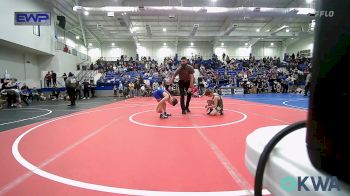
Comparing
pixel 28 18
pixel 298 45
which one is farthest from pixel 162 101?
pixel 298 45

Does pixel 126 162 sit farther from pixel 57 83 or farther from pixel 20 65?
pixel 57 83

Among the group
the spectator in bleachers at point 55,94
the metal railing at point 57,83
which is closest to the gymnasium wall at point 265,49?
the metal railing at point 57,83

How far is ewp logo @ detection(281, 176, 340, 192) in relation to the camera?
46 cm

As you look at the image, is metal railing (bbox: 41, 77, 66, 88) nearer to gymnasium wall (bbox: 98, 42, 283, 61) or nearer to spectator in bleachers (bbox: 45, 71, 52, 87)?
spectator in bleachers (bbox: 45, 71, 52, 87)

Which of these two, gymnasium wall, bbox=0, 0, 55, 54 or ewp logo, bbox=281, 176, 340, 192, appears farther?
gymnasium wall, bbox=0, 0, 55, 54

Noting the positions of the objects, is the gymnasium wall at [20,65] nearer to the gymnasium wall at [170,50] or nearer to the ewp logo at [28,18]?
the ewp logo at [28,18]

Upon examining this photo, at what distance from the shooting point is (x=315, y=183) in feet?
1.55

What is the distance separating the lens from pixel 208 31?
30.7m

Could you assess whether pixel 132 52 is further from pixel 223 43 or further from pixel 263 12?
pixel 263 12

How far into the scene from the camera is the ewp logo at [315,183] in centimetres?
46

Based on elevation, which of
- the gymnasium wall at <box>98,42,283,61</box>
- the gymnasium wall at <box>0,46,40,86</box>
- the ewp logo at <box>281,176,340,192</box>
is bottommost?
the ewp logo at <box>281,176,340,192</box>

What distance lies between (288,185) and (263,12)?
67.8ft

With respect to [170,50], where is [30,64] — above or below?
below

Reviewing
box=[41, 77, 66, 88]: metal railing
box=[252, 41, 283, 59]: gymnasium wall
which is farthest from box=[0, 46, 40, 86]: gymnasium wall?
box=[252, 41, 283, 59]: gymnasium wall
